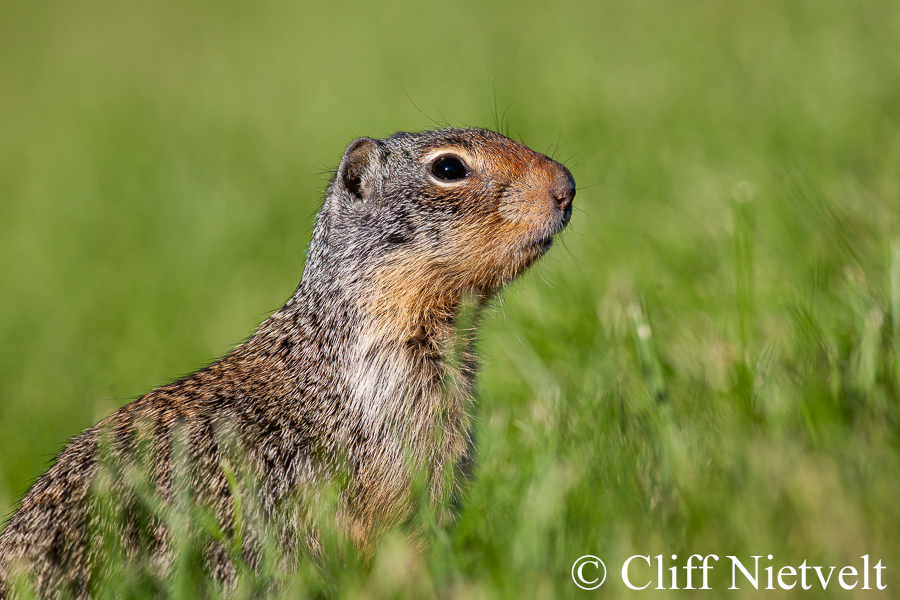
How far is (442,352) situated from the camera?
3951 mm

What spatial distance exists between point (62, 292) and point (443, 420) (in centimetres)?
567

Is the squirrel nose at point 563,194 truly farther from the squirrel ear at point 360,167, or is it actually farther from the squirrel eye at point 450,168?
the squirrel ear at point 360,167

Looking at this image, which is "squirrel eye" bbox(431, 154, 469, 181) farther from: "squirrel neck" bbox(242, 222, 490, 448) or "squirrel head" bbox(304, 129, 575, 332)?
"squirrel neck" bbox(242, 222, 490, 448)

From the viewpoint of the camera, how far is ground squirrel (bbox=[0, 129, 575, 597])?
11.2ft

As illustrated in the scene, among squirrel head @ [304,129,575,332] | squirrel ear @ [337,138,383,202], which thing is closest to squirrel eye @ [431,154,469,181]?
squirrel head @ [304,129,575,332]

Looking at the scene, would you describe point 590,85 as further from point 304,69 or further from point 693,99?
point 304,69

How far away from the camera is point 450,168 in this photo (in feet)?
13.6

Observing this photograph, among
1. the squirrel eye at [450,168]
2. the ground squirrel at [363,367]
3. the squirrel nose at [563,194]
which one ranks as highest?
the squirrel eye at [450,168]

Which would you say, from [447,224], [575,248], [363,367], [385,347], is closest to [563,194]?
[447,224]

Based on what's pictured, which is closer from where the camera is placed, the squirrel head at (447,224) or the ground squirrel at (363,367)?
the ground squirrel at (363,367)

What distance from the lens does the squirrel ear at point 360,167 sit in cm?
438

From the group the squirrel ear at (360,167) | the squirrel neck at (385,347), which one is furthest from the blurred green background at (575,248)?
the squirrel ear at (360,167)

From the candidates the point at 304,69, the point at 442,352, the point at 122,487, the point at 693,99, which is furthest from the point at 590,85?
the point at 122,487

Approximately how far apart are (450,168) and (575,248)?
2498mm
